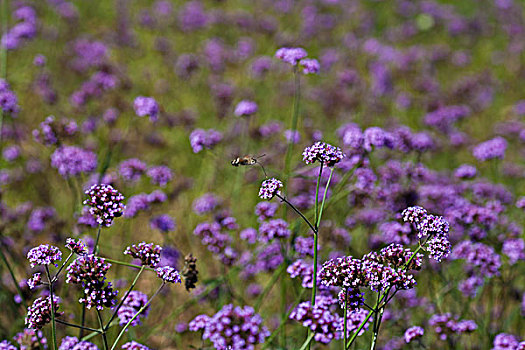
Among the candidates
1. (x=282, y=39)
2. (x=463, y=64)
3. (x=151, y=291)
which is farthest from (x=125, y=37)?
(x=463, y=64)

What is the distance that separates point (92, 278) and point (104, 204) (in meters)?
0.38

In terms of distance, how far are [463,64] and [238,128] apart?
200 inches

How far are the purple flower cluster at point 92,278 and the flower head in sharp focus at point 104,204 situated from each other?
0.21m

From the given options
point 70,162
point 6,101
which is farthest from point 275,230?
point 6,101

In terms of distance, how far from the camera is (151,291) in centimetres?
489

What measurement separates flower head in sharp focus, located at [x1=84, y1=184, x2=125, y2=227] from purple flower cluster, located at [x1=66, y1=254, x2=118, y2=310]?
211 mm

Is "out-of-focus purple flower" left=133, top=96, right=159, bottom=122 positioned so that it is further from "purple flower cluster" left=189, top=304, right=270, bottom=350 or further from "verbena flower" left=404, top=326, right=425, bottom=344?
"verbena flower" left=404, top=326, right=425, bottom=344

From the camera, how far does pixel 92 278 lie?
7.76 ft

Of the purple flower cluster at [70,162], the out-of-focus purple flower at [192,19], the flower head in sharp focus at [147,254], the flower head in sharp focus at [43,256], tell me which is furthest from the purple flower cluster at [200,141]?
the out-of-focus purple flower at [192,19]

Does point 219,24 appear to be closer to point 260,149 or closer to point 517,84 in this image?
point 260,149

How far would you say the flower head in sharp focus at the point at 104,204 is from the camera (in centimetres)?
250

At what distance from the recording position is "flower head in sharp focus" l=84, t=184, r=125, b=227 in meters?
2.50

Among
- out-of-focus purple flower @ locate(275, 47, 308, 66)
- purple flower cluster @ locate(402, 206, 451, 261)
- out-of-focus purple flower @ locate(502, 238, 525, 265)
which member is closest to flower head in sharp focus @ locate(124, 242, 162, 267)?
purple flower cluster @ locate(402, 206, 451, 261)

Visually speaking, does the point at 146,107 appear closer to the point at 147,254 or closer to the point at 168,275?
the point at 147,254
